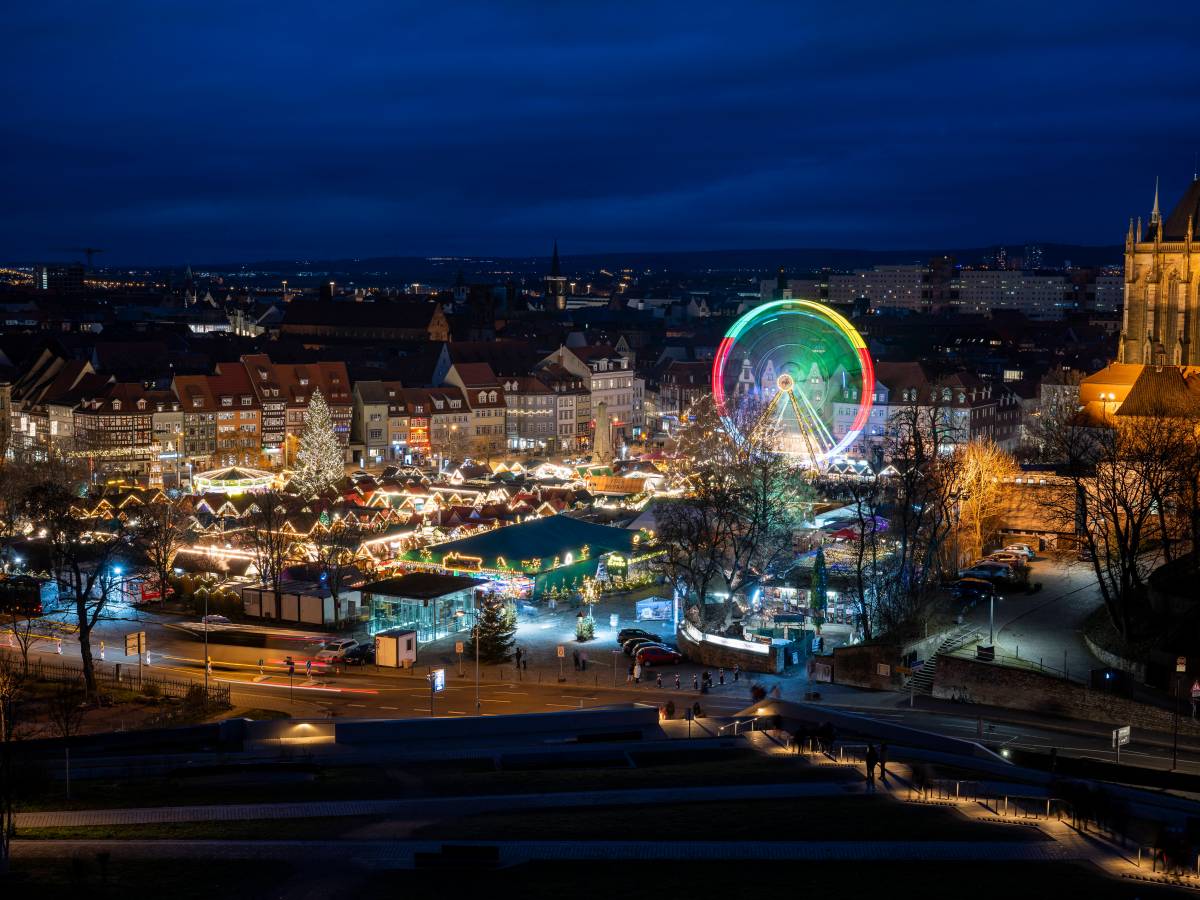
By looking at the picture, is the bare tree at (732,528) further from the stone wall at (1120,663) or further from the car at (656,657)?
the stone wall at (1120,663)

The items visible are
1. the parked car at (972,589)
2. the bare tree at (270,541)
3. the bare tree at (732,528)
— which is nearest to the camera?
the parked car at (972,589)

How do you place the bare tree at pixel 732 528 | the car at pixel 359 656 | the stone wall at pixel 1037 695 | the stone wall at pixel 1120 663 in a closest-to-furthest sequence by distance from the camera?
the stone wall at pixel 1037 695 → the stone wall at pixel 1120 663 → the car at pixel 359 656 → the bare tree at pixel 732 528

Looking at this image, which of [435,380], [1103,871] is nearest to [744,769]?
[1103,871]

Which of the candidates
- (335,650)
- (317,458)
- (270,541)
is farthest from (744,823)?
(317,458)

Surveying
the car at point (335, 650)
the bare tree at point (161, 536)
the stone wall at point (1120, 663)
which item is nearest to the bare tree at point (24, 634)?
the bare tree at point (161, 536)

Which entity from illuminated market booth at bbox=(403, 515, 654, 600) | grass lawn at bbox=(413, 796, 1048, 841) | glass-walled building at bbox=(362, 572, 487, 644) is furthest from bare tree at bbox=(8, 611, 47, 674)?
grass lawn at bbox=(413, 796, 1048, 841)

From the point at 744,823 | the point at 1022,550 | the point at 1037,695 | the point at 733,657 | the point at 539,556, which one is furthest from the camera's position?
the point at 1022,550

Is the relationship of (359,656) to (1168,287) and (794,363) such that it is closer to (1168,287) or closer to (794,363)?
(794,363)
